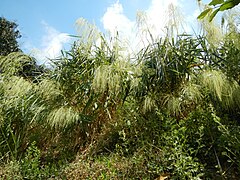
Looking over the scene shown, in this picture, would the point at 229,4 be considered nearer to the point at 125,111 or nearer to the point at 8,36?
the point at 125,111

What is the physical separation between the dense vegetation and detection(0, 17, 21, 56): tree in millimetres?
5301

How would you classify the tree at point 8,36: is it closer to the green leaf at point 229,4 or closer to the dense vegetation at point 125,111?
the dense vegetation at point 125,111

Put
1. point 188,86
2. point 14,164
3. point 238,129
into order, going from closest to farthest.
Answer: point 238,129, point 14,164, point 188,86

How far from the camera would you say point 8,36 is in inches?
324

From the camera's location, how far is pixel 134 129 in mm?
2369

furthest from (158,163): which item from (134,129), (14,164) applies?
(14,164)

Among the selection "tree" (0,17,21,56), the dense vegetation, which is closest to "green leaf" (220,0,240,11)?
the dense vegetation

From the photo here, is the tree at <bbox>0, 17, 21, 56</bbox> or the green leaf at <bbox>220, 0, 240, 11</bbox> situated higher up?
the tree at <bbox>0, 17, 21, 56</bbox>

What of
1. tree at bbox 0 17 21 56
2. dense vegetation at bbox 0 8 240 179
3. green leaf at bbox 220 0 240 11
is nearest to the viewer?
green leaf at bbox 220 0 240 11

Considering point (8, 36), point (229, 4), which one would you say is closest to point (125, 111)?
point (229, 4)

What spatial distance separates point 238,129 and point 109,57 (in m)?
1.31

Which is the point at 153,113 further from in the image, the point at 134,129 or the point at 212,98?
the point at 212,98

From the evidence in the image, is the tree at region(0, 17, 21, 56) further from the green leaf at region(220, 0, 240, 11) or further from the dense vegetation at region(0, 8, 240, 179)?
the green leaf at region(220, 0, 240, 11)

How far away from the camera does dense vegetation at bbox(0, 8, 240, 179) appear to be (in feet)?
6.60
